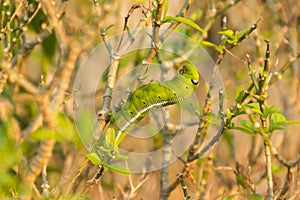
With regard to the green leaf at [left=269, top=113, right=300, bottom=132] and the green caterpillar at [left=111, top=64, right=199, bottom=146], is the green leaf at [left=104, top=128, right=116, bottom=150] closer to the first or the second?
the green caterpillar at [left=111, top=64, right=199, bottom=146]

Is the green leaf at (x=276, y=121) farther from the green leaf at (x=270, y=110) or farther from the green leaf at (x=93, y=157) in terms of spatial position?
the green leaf at (x=93, y=157)

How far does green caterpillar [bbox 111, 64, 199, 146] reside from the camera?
1.17 meters

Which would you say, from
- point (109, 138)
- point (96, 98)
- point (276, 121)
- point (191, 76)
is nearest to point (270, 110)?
point (276, 121)

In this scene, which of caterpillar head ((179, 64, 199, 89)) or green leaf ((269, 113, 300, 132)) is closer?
caterpillar head ((179, 64, 199, 89))

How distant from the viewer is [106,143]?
3.96ft

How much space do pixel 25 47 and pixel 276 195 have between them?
0.79 metres

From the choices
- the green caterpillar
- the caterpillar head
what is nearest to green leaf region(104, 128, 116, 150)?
the green caterpillar

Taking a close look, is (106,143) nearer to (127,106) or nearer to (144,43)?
(127,106)

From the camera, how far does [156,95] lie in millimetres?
1173

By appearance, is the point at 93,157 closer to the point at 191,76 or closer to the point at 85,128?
the point at 85,128

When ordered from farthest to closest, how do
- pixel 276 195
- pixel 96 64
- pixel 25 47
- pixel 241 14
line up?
pixel 241 14, pixel 96 64, pixel 25 47, pixel 276 195

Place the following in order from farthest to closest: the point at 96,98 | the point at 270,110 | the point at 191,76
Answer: the point at 96,98 → the point at 270,110 → the point at 191,76

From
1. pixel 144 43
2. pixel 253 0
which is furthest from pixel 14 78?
pixel 253 0

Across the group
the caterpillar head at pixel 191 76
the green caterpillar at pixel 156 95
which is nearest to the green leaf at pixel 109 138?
the green caterpillar at pixel 156 95
